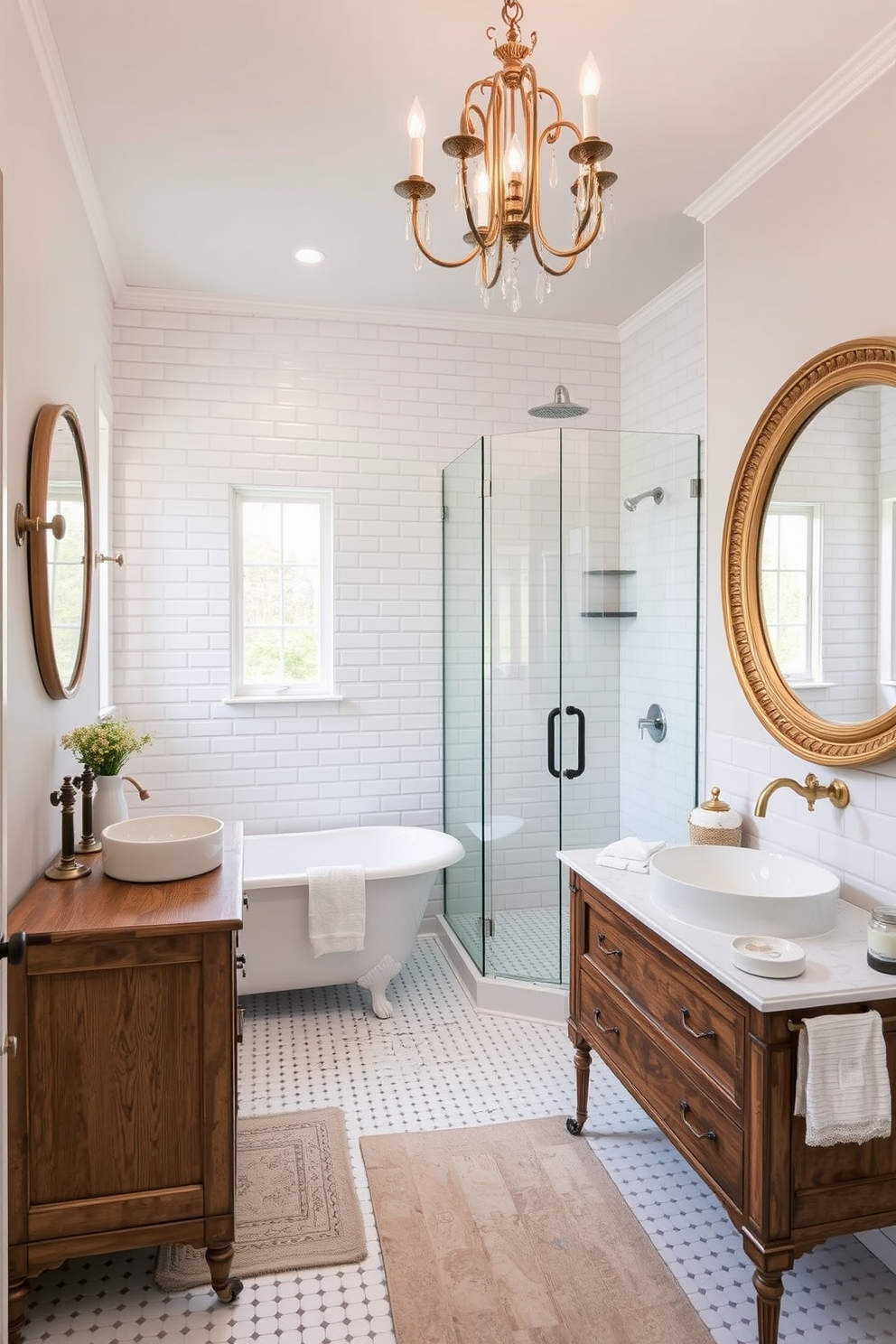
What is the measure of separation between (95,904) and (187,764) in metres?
1.97

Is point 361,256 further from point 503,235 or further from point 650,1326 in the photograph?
point 650,1326

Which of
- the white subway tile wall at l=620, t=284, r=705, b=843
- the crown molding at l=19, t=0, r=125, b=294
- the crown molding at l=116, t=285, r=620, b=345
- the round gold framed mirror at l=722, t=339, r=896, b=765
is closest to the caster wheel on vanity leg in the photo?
the round gold framed mirror at l=722, t=339, r=896, b=765

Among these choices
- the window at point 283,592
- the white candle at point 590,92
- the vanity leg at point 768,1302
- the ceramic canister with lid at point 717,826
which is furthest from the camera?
the window at point 283,592

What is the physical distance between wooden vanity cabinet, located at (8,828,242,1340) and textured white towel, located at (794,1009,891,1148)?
3.92 feet

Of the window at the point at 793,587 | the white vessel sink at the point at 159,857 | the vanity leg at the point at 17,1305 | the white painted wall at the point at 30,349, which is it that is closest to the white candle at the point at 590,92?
the white painted wall at the point at 30,349

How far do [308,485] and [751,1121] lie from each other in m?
3.20

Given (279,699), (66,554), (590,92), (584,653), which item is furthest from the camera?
(279,699)

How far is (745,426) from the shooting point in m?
2.73

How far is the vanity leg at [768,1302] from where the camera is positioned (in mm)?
1726

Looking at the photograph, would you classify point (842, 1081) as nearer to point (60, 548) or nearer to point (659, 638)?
point (659, 638)

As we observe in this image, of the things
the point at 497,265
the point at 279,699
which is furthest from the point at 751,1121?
the point at 279,699

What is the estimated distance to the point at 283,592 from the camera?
4184 millimetres

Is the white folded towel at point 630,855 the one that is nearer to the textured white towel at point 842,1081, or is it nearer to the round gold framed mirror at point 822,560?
the round gold framed mirror at point 822,560

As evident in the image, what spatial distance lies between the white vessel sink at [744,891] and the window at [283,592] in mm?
2160
